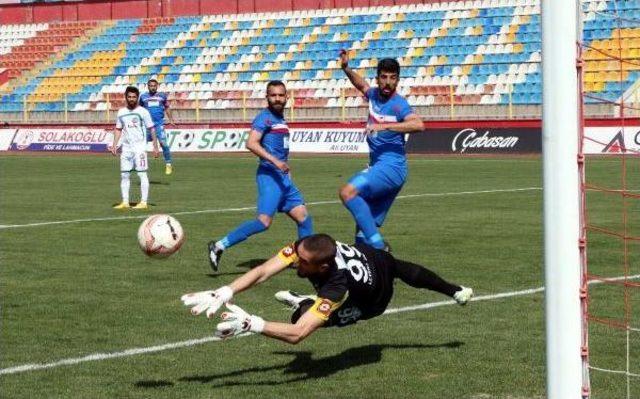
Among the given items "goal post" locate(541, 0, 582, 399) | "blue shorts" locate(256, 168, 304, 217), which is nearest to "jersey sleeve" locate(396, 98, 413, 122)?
"blue shorts" locate(256, 168, 304, 217)

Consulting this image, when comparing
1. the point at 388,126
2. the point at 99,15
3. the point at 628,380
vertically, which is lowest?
the point at 628,380

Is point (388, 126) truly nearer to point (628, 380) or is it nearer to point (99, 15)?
point (628, 380)

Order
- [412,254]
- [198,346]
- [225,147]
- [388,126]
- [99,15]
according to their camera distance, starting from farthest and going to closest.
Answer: [99,15]
[225,147]
[412,254]
[388,126]
[198,346]

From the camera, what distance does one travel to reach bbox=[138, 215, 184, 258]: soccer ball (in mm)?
10938

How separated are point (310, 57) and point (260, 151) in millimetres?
34323

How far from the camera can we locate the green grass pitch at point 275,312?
7801 mm

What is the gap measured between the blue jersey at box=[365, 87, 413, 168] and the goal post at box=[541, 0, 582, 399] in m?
6.68

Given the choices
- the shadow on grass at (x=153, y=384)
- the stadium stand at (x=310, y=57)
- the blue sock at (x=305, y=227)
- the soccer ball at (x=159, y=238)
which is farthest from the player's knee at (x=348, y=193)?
the stadium stand at (x=310, y=57)

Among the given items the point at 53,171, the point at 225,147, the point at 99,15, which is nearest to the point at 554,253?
the point at 53,171

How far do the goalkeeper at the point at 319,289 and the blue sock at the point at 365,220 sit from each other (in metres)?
3.26

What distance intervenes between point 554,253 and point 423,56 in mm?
39070

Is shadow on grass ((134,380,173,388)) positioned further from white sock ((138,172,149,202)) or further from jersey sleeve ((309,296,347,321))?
white sock ((138,172,149,202))

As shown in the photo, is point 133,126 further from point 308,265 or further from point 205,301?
point 205,301

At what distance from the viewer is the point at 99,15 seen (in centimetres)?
5744
